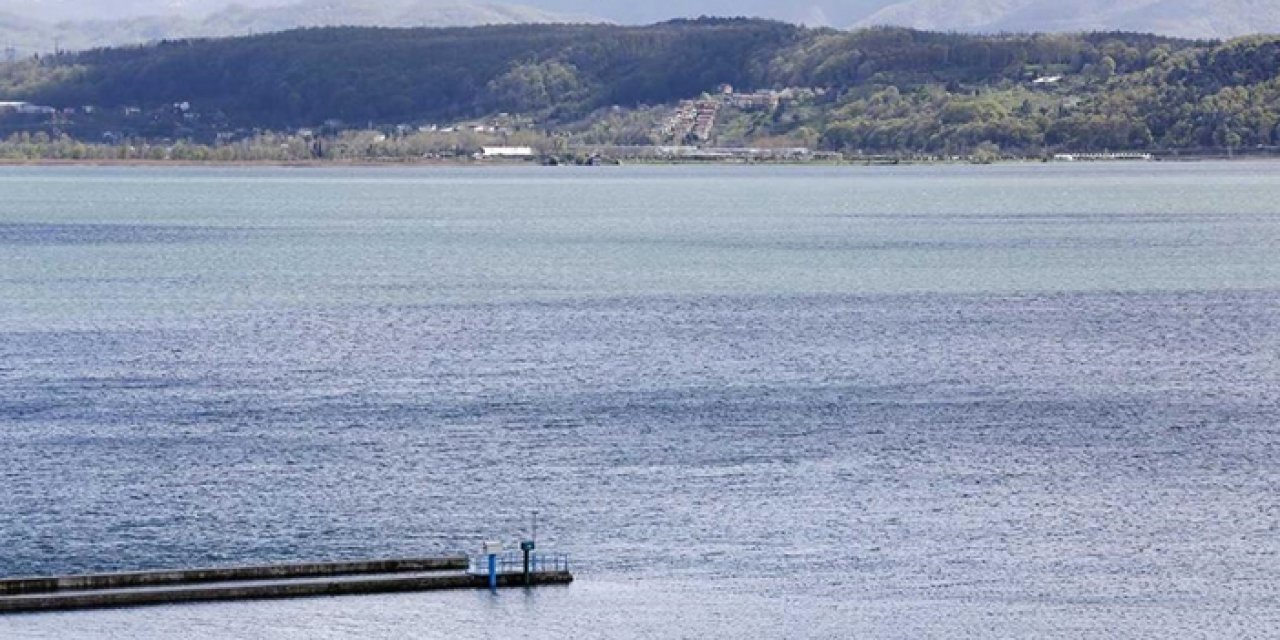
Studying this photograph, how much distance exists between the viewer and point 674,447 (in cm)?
6156

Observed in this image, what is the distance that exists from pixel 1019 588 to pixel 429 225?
132829 mm

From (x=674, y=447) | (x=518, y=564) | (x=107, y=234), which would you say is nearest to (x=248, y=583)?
(x=518, y=564)

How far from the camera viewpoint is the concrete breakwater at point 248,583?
44.6m

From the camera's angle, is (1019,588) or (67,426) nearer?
(1019,588)

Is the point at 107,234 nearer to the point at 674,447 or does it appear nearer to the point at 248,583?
the point at 674,447

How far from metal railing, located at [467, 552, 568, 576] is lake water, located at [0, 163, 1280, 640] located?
1.57 feet

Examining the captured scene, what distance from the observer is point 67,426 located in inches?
2530

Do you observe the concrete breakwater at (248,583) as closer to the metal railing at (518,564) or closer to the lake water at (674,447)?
the metal railing at (518,564)

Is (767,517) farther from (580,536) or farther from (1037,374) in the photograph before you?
(1037,374)

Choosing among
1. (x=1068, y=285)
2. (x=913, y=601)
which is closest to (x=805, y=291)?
(x=1068, y=285)

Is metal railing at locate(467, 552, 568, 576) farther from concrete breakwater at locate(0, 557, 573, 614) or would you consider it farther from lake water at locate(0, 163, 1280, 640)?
lake water at locate(0, 163, 1280, 640)

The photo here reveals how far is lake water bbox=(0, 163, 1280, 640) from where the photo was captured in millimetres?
45938

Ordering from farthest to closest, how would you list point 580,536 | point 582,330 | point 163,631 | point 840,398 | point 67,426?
point 582,330 → point 840,398 → point 67,426 → point 580,536 → point 163,631

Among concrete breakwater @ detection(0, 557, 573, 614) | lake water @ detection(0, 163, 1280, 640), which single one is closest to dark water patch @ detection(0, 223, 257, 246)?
lake water @ detection(0, 163, 1280, 640)
